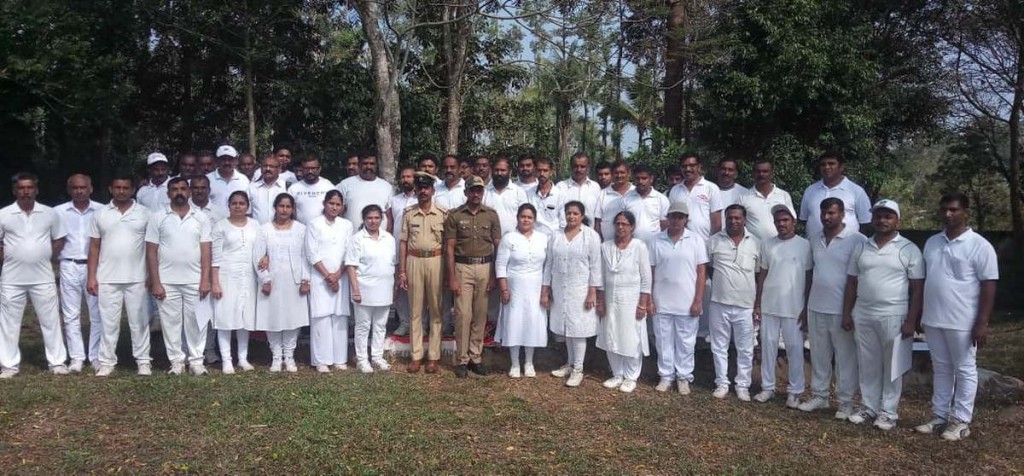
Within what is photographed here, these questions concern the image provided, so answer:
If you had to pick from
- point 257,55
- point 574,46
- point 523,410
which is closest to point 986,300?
point 523,410

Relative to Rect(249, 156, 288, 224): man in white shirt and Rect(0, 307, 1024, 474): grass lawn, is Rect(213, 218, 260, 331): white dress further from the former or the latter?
Rect(249, 156, 288, 224): man in white shirt

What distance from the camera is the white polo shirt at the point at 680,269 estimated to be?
696cm

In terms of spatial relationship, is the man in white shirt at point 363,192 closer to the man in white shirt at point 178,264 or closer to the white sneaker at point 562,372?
the man in white shirt at point 178,264

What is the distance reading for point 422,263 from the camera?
7457 mm

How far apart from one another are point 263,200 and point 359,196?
39.7 inches

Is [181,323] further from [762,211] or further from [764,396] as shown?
[762,211]

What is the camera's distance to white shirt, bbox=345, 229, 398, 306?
7.44 meters

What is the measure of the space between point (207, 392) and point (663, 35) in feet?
38.9

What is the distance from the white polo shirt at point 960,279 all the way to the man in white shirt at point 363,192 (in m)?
5.08

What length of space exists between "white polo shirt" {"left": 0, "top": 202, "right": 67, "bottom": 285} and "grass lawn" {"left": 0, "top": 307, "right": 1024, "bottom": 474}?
960 mm

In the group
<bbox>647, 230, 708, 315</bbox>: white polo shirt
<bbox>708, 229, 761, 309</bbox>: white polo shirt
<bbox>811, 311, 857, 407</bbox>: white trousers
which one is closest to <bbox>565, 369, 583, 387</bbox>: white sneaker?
<bbox>647, 230, 708, 315</bbox>: white polo shirt

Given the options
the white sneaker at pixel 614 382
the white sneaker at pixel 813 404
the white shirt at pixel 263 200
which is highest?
the white shirt at pixel 263 200

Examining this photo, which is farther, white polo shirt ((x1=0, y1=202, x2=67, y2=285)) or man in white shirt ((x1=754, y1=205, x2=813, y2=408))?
white polo shirt ((x1=0, y1=202, x2=67, y2=285))

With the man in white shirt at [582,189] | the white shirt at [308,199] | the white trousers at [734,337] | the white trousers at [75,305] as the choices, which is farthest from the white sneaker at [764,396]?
the white trousers at [75,305]
